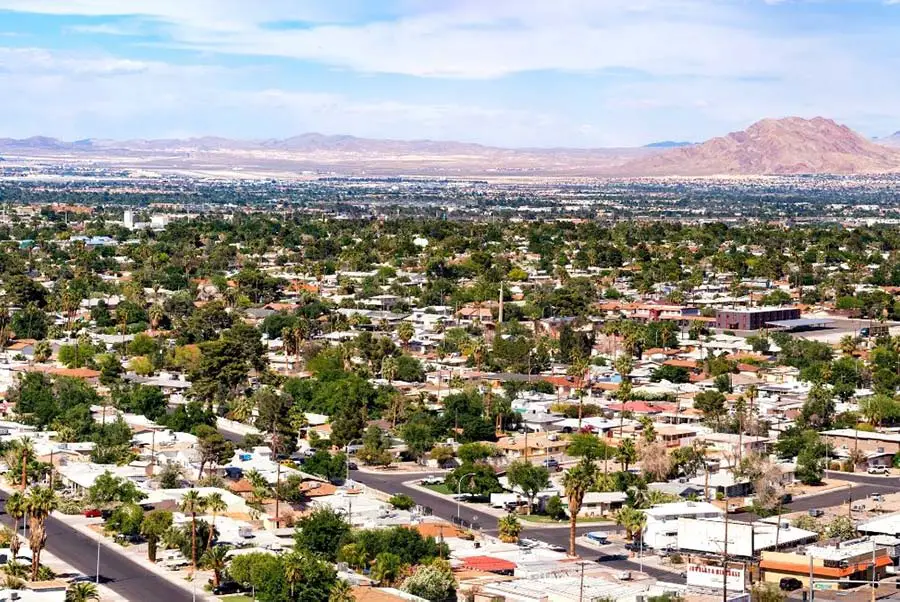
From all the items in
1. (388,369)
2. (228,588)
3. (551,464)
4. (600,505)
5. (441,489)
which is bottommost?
(441,489)

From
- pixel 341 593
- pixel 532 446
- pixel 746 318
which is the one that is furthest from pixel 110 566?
pixel 746 318

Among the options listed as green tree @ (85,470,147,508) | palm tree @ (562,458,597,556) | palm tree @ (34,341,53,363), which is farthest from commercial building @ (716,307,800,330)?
green tree @ (85,470,147,508)

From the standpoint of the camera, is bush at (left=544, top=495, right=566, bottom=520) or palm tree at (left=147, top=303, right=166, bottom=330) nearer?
bush at (left=544, top=495, right=566, bottom=520)

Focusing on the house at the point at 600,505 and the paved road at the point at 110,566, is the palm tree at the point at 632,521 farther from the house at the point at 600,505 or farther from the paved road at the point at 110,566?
the paved road at the point at 110,566

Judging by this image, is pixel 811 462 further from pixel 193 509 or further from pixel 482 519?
pixel 193 509

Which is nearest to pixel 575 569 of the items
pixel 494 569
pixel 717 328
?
pixel 494 569

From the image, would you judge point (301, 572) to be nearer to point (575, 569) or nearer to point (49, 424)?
point (575, 569)

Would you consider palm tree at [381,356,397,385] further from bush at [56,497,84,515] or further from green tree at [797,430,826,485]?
bush at [56,497,84,515]

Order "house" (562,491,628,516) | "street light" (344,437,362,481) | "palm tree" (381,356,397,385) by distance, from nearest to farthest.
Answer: "house" (562,491,628,516) → "street light" (344,437,362,481) → "palm tree" (381,356,397,385)
